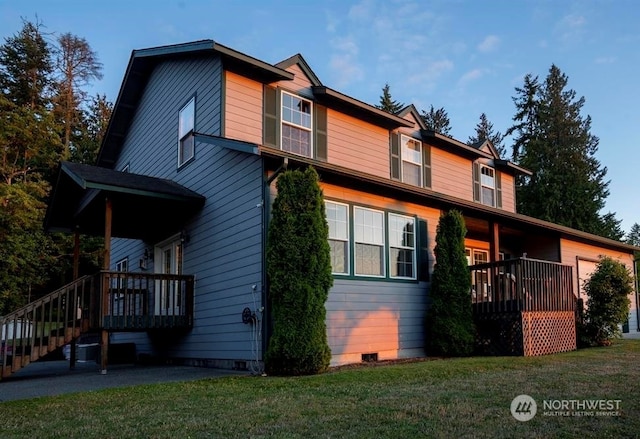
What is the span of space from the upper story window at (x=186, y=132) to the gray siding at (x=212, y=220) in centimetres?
20

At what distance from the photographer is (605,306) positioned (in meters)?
12.5

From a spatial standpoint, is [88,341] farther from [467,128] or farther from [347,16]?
[467,128]

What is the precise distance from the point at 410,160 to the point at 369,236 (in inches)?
172

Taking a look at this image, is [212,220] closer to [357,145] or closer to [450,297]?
[357,145]

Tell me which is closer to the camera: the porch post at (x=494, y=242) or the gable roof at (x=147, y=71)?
the gable roof at (x=147, y=71)

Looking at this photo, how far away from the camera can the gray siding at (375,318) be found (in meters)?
10.1

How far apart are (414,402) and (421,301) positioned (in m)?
6.20

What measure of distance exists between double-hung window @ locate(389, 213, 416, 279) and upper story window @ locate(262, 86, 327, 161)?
91.1 inches

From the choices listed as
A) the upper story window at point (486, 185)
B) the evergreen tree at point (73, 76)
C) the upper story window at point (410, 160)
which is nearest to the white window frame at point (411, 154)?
the upper story window at point (410, 160)

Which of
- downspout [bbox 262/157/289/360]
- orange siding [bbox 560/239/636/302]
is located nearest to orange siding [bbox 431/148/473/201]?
orange siding [bbox 560/239/636/302]

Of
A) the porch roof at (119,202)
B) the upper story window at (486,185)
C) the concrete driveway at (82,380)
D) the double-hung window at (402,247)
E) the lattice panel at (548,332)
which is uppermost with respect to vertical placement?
the upper story window at (486,185)

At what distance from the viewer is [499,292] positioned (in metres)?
11.5

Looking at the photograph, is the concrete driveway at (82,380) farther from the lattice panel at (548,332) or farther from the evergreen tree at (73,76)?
the evergreen tree at (73,76)

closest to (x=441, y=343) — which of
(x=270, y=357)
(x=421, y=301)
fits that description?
(x=421, y=301)
